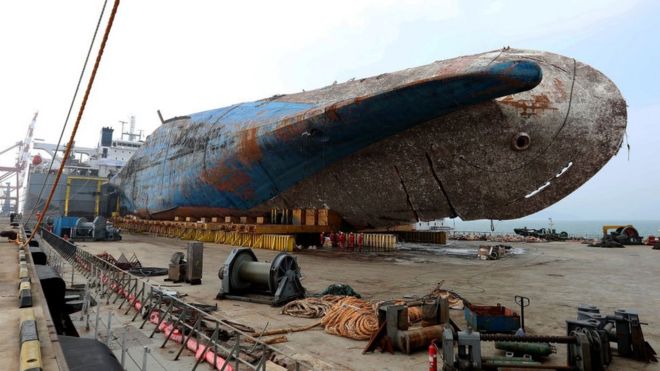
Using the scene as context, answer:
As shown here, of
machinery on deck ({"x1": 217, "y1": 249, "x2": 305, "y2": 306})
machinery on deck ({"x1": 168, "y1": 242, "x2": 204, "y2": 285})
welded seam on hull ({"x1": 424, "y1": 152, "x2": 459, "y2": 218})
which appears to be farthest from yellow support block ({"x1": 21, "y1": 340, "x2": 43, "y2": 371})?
welded seam on hull ({"x1": 424, "y1": 152, "x2": 459, "y2": 218})

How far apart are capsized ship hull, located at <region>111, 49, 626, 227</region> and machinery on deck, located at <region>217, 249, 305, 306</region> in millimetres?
7412

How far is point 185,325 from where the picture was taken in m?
5.48

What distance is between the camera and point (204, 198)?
920 inches

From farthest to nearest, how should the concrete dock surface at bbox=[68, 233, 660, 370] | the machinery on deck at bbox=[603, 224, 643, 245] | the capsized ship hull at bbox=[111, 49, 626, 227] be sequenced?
the machinery on deck at bbox=[603, 224, 643, 245]
the capsized ship hull at bbox=[111, 49, 626, 227]
the concrete dock surface at bbox=[68, 233, 660, 370]

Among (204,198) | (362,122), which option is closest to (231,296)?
(362,122)

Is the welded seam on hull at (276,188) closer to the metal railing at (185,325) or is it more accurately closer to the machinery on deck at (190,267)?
the machinery on deck at (190,267)

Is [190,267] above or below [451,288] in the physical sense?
above

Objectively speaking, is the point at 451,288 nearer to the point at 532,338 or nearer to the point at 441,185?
the point at 441,185

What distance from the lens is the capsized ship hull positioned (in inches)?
507

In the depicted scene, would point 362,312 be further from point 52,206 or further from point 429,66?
point 52,206

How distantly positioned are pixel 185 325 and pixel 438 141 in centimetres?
1112

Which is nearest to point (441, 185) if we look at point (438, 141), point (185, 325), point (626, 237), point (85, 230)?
point (438, 141)

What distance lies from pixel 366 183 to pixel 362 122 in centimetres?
289

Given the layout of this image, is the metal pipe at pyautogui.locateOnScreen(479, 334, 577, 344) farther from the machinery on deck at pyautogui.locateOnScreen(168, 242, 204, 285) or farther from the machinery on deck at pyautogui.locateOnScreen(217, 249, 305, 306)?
the machinery on deck at pyautogui.locateOnScreen(168, 242, 204, 285)
